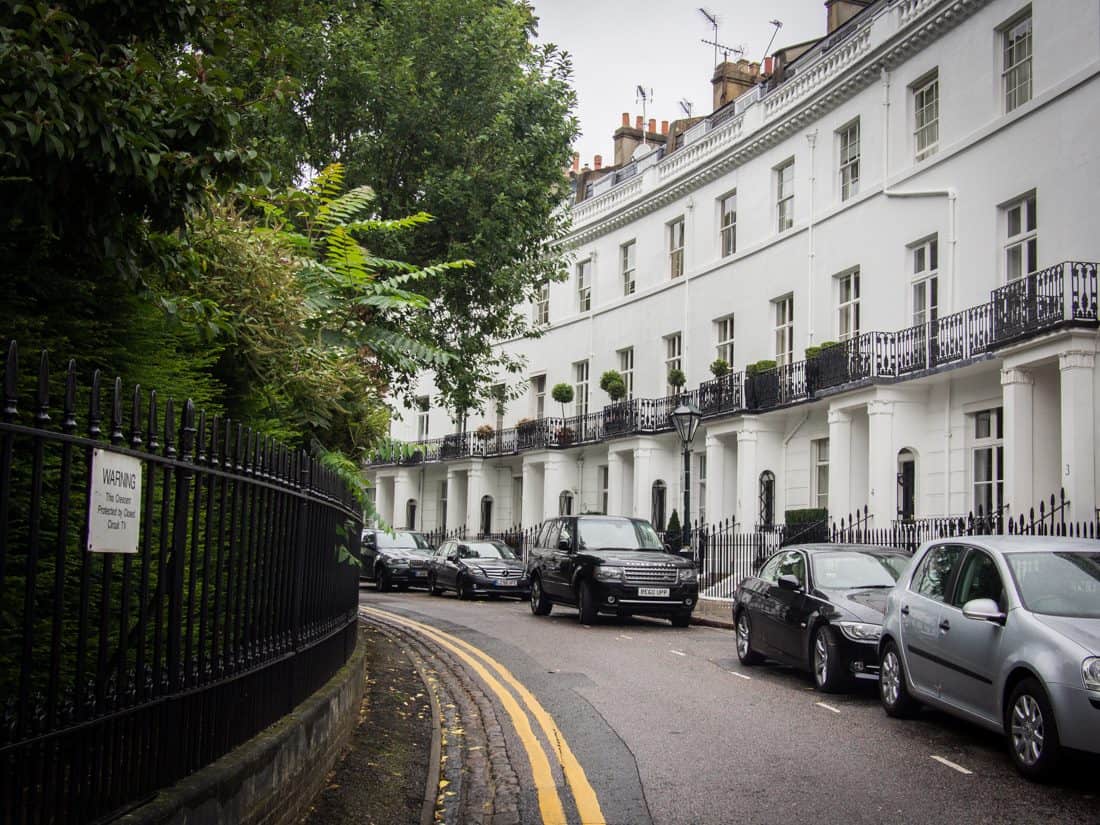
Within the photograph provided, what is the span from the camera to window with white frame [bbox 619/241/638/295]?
39.0 metres

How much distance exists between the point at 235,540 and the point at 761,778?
3.98 metres

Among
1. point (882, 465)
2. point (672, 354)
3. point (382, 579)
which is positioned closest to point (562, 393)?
point (672, 354)

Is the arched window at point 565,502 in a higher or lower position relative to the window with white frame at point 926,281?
lower

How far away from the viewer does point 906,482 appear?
2517cm

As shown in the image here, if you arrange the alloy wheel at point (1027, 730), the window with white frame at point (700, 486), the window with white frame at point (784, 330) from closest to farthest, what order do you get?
1. the alloy wheel at point (1027, 730)
2. the window with white frame at point (784, 330)
3. the window with white frame at point (700, 486)

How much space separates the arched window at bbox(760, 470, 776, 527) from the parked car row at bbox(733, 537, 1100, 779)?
58.8 feet

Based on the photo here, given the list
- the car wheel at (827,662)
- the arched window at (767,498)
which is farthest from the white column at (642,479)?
the car wheel at (827,662)

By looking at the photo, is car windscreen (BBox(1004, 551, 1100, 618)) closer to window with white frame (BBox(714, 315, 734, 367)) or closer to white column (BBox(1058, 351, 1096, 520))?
white column (BBox(1058, 351, 1096, 520))

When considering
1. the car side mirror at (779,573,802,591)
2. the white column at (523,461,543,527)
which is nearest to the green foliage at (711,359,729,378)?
the white column at (523,461,543,527)

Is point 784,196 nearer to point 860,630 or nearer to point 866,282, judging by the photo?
point 866,282

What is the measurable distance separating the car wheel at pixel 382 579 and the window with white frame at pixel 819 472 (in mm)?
11787

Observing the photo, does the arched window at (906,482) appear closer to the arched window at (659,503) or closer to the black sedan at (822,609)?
the arched window at (659,503)

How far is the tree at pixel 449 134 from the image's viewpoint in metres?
18.4

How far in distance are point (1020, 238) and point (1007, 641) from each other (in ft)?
52.9
